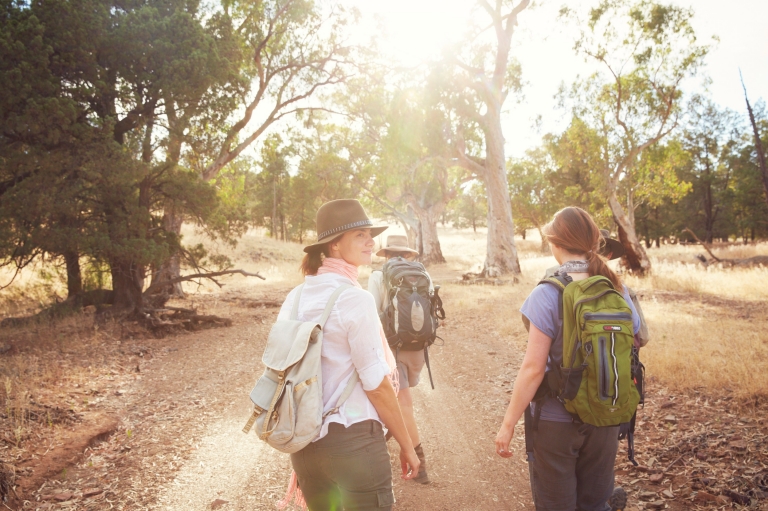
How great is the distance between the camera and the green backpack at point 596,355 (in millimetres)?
2182

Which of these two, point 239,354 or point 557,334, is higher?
point 557,334

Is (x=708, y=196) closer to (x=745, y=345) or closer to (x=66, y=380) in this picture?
(x=745, y=345)

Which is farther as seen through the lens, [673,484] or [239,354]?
[239,354]

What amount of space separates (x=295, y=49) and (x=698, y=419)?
631 inches

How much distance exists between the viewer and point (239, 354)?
347 inches

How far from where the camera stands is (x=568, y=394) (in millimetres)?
2215

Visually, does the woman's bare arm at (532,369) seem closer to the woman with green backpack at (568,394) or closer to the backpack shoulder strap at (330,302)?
the woman with green backpack at (568,394)

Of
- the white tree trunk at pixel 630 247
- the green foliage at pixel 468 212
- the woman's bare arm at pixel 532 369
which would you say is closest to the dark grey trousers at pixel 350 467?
the woman's bare arm at pixel 532 369

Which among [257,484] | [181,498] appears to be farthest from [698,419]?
[181,498]

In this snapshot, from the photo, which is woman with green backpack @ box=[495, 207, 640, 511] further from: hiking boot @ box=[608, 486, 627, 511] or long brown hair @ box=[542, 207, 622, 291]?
hiking boot @ box=[608, 486, 627, 511]

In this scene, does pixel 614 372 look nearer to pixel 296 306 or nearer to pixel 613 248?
pixel 296 306

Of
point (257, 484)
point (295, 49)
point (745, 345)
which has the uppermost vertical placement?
point (295, 49)

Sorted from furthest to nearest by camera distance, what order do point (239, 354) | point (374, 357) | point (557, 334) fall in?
point (239, 354)
point (557, 334)
point (374, 357)

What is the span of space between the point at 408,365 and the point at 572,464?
2.17m
